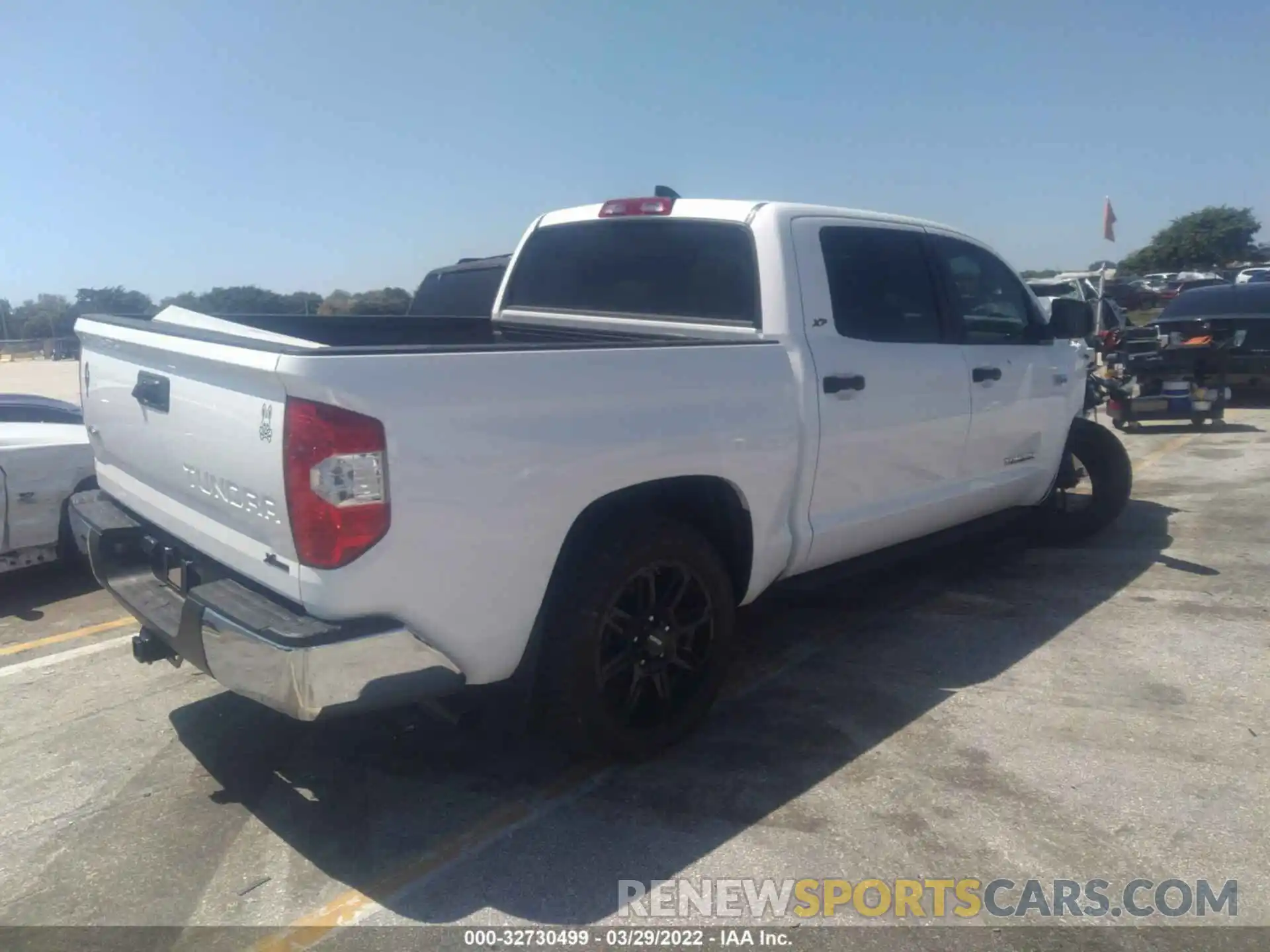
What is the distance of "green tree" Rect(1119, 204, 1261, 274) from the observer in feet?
211

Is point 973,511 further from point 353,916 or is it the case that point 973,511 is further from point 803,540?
point 353,916

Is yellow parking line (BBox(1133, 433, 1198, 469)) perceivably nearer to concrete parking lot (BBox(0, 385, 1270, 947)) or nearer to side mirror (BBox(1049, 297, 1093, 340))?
side mirror (BBox(1049, 297, 1093, 340))

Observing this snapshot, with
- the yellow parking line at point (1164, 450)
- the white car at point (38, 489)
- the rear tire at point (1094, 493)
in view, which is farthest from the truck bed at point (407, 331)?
the yellow parking line at point (1164, 450)

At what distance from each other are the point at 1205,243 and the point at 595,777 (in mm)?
71942

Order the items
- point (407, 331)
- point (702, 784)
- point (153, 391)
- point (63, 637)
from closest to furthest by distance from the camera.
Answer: point (153, 391)
point (702, 784)
point (407, 331)
point (63, 637)

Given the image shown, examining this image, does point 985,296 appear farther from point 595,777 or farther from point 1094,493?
point 595,777

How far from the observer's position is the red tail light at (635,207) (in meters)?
4.68

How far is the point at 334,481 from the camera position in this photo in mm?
2803

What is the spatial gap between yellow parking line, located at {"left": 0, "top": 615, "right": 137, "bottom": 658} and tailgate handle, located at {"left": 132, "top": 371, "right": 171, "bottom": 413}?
1.95m

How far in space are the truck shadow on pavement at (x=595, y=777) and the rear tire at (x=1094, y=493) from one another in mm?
1534

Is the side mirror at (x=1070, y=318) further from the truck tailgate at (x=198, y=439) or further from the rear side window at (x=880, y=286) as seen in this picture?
the truck tailgate at (x=198, y=439)

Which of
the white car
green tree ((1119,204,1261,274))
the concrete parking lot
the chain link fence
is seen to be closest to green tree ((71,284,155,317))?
the white car

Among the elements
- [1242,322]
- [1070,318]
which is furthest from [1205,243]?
[1070,318]

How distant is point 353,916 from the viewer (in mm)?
2947
